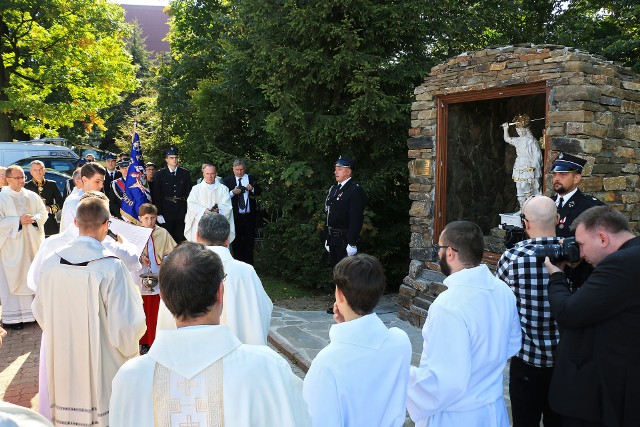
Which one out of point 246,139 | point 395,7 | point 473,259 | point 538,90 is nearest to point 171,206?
point 246,139

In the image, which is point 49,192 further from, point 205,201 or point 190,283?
point 190,283

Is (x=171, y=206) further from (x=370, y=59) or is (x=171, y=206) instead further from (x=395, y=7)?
(x=395, y=7)

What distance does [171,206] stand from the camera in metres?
10.9

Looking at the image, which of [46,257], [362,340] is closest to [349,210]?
[46,257]

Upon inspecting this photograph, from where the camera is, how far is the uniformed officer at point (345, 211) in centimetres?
798

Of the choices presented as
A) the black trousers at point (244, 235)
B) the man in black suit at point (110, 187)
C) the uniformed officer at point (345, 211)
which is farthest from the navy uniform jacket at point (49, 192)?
the uniformed officer at point (345, 211)

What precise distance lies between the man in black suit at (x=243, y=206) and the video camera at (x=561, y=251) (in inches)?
283

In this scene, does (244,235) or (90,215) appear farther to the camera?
(244,235)

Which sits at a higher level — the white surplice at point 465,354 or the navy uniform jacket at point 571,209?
the navy uniform jacket at point 571,209

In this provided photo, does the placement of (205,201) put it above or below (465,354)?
above

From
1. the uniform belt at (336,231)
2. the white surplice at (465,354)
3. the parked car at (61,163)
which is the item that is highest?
the parked car at (61,163)

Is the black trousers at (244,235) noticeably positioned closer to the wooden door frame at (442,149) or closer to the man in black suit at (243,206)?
the man in black suit at (243,206)

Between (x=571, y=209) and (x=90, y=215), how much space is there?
3959mm

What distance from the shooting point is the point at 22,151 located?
52.4 ft
